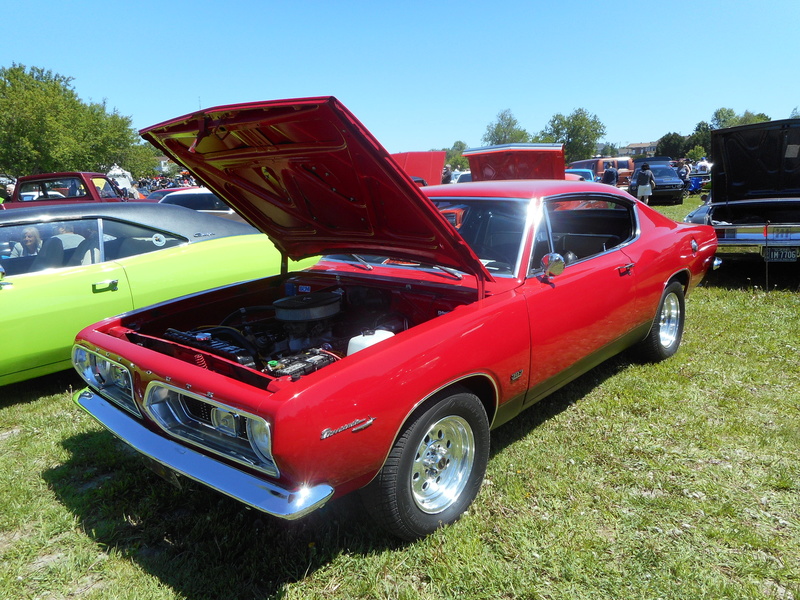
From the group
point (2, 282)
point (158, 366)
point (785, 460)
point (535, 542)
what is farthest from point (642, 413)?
point (2, 282)

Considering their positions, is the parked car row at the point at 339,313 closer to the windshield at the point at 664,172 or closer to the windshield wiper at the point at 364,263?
the windshield wiper at the point at 364,263

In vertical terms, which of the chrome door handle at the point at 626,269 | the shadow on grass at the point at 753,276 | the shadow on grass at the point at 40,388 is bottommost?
the shadow on grass at the point at 40,388

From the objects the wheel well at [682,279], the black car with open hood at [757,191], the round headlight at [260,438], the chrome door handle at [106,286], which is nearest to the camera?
the round headlight at [260,438]

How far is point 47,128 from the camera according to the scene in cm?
2858

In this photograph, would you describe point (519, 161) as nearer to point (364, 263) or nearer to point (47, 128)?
point (364, 263)

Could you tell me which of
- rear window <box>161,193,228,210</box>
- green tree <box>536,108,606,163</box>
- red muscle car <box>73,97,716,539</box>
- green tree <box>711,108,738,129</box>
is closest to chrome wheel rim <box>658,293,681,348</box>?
red muscle car <box>73,97,716,539</box>

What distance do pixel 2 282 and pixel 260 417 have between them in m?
3.03

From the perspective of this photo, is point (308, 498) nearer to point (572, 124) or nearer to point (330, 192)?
point (330, 192)

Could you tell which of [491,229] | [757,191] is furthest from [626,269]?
[757,191]

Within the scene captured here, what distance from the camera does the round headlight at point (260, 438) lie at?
186 centimetres

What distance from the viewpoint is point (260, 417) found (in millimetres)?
1857

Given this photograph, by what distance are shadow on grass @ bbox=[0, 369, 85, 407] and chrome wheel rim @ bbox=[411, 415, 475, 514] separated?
3.17 meters

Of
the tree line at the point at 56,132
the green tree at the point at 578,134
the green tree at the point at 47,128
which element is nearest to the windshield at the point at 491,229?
the tree line at the point at 56,132

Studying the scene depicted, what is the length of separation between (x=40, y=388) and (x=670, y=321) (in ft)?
16.8
